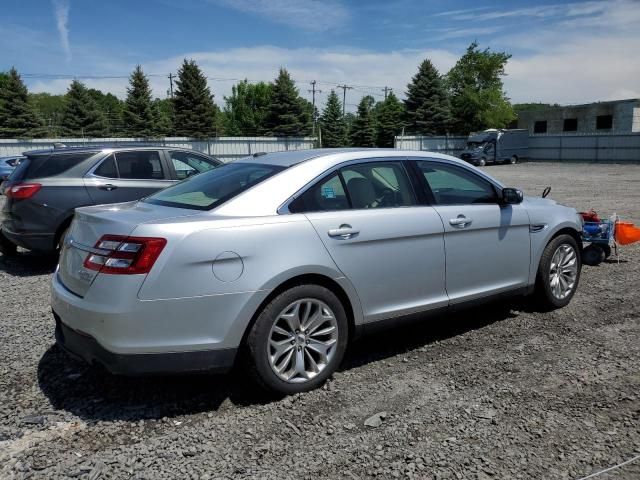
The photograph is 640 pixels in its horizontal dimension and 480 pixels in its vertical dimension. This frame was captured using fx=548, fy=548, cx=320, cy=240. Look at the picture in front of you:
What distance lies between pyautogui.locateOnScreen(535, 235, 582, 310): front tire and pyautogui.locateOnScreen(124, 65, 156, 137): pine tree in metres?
51.6

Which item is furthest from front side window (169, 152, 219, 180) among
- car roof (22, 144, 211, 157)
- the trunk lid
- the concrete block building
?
the concrete block building

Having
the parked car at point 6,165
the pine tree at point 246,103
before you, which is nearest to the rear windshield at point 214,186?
the parked car at point 6,165

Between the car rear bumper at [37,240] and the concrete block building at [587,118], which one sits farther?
the concrete block building at [587,118]

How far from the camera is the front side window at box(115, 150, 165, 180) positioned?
25.7 feet

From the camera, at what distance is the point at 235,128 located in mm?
97625

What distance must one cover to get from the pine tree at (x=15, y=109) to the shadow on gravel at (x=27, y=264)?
45713 mm

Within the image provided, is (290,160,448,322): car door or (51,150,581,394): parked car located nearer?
(51,150,581,394): parked car

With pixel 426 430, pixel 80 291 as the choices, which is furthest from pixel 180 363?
pixel 426 430

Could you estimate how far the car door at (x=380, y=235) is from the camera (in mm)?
3697

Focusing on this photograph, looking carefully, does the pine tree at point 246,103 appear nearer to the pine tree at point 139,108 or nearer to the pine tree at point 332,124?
the pine tree at point 332,124

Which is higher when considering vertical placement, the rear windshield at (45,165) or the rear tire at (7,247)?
the rear windshield at (45,165)

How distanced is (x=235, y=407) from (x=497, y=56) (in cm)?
6047

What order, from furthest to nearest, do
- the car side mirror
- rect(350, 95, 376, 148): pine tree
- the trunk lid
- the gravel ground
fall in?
rect(350, 95, 376, 148): pine tree < the car side mirror < the trunk lid < the gravel ground

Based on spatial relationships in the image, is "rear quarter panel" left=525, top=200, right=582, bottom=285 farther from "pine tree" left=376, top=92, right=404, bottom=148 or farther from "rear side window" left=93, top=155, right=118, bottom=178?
"pine tree" left=376, top=92, right=404, bottom=148
